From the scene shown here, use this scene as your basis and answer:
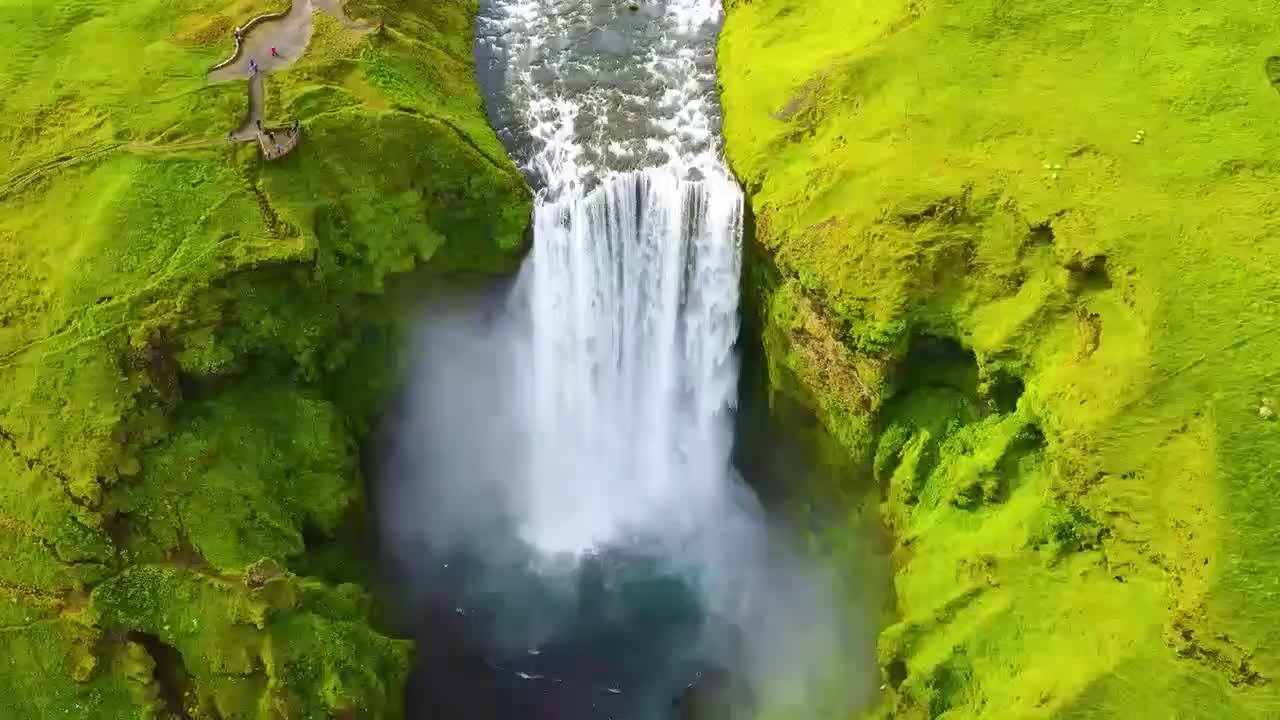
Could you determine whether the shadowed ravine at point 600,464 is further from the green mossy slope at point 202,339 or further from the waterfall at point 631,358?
the green mossy slope at point 202,339

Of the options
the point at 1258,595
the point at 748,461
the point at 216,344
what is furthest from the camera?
the point at 748,461

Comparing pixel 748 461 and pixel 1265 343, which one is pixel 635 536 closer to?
pixel 748 461

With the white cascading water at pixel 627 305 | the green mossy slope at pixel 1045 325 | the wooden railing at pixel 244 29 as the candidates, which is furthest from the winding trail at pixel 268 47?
the green mossy slope at pixel 1045 325

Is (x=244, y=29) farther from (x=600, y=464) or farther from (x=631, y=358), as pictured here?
(x=600, y=464)

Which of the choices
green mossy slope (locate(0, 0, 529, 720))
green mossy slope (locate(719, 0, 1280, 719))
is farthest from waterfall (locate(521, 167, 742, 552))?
green mossy slope (locate(0, 0, 529, 720))

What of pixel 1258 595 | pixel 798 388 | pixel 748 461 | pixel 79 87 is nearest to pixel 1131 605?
pixel 1258 595
